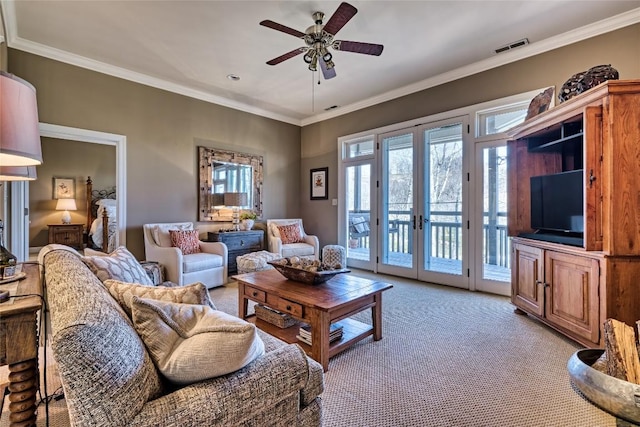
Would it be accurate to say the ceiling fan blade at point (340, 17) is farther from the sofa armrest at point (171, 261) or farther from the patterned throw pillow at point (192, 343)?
the sofa armrest at point (171, 261)

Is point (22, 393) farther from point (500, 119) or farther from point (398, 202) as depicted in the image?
point (500, 119)

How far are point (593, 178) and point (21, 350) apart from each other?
335 cm

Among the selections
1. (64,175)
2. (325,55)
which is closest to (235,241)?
(325,55)

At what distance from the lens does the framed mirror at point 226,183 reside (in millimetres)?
4914

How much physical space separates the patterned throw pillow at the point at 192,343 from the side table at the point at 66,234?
6642 millimetres

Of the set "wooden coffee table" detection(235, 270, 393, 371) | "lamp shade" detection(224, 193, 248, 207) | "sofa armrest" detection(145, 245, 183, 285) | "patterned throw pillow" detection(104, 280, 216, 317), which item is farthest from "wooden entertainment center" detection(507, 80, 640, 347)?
"lamp shade" detection(224, 193, 248, 207)

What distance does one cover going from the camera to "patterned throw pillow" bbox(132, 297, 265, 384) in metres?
0.90

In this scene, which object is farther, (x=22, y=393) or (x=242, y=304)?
(x=242, y=304)

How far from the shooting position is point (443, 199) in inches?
171

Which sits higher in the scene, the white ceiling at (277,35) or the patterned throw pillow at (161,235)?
the white ceiling at (277,35)

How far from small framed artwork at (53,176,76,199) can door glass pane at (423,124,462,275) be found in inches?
266

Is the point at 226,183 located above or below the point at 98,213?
above

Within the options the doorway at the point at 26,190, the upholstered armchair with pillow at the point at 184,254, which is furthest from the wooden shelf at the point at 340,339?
the doorway at the point at 26,190

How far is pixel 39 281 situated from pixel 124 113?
11.3ft
